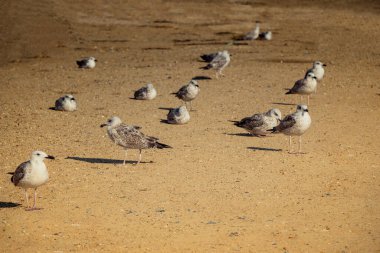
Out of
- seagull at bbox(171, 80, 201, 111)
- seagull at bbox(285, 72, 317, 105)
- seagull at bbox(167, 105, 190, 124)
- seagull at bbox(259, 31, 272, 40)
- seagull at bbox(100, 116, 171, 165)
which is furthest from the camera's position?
seagull at bbox(259, 31, 272, 40)

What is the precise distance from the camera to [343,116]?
2122cm

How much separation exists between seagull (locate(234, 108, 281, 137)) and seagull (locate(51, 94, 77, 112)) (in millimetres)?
5342

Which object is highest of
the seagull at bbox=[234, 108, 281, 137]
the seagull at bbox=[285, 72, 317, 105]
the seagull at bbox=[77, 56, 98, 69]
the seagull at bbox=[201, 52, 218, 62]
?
the seagull at bbox=[201, 52, 218, 62]

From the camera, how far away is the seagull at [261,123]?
748 inches

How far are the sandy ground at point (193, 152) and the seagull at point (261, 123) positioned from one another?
Answer: 0.23 meters

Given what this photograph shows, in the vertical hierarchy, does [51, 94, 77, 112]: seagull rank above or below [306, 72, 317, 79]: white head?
below

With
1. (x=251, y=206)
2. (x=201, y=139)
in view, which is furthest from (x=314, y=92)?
(x=251, y=206)

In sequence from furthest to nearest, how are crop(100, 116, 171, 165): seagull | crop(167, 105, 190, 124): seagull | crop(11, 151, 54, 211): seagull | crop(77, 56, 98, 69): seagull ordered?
crop(77, 56, 98, 69): seagull < crop(167, 105, 190, 124): seagull < crop(100, 116, 171, 165): seagull < crop(11, 151, 54, 211): seagull

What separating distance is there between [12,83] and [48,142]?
30.4 ft

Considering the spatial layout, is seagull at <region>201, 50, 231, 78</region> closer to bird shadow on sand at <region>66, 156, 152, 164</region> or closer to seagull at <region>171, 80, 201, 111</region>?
seagull at <region>171, 80, 201, 111</region>

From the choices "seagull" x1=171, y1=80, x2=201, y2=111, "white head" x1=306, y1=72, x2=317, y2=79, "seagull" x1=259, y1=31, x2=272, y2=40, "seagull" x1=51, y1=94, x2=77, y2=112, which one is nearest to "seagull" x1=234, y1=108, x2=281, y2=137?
"seagull" x1=171, y1=80, x2=201, y2=111

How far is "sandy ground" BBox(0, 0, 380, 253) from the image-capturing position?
497 inches

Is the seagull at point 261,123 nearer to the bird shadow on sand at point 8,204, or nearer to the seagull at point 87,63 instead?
the bird shadow on sand at point 8,204

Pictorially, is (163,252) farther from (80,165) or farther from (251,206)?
(80,165)
